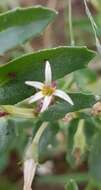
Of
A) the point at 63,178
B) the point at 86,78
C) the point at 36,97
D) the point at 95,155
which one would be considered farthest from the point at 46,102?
the point at 63,178

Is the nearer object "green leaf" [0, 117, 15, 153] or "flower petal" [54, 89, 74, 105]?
"flower petal" [54, 89, 74, 105]

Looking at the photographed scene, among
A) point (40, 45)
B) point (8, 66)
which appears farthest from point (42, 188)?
point (8, 66)

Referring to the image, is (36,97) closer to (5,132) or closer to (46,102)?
(46,102)

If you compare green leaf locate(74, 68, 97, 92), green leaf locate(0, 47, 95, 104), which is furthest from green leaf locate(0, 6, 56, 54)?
green leaf locate(74, 68, 97, 92)

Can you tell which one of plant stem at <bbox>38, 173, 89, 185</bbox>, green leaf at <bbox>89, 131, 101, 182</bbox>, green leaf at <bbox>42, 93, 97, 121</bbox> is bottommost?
plant stem at <bbox>38, 173, 89, 185</bbox>

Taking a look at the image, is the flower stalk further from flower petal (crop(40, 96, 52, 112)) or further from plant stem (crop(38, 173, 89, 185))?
plant stem (crop(38, 173, 89, 185))
